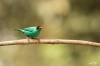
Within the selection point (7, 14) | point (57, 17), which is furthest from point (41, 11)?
point (7, 14)

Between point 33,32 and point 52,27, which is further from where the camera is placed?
point 52,27

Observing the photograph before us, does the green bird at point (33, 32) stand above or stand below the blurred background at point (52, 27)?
above

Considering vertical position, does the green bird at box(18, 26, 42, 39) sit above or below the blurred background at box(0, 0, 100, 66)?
above

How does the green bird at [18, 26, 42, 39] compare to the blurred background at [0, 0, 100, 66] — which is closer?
the green bird at [18, 26, 42, 39]

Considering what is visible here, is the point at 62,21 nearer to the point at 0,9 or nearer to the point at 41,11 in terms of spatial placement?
the point at 41,11

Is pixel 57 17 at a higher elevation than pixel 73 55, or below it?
higher

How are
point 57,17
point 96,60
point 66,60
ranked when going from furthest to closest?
1. point 57,17
2. point 66,60
3. point 96,60

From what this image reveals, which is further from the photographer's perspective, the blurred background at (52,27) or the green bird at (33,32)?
the blurred background at (52,27)

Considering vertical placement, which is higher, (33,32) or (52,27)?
(33,32)
